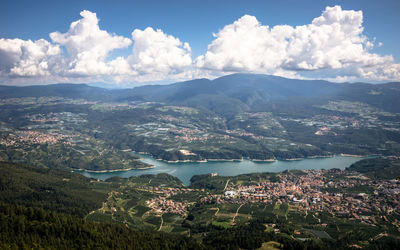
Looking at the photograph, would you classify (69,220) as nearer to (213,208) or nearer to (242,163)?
(213,208)

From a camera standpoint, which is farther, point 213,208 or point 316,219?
point 213,208

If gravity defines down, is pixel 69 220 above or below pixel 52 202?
above

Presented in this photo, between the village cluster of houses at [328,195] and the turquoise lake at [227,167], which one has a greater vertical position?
the village cluster of houses at [328,195]

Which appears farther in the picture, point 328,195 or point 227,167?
point 227,167

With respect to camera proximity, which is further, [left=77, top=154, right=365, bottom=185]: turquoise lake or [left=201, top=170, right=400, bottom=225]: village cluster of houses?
[left=77, top=154, right=365, bottom=185]: turquoise lake

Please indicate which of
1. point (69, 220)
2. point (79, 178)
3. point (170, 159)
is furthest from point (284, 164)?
point (69, 220)

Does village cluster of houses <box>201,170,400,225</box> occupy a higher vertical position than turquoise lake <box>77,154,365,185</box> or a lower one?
higher

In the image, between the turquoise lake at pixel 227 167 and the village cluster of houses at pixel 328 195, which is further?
the turquoise lake at pixel 227 167

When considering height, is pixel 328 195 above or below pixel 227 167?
above
